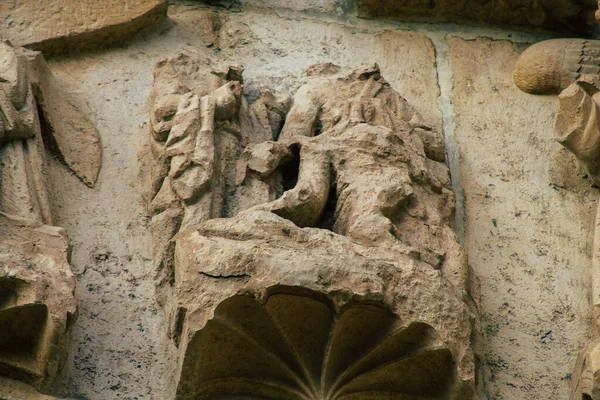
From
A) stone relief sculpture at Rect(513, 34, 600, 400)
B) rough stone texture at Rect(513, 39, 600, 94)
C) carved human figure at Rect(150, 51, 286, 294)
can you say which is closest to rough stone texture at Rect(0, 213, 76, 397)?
carved human figure at Rect(150, 51, 286, 294)

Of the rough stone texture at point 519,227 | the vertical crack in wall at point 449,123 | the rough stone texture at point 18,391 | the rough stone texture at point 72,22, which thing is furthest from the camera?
the rough stone texture at point 72,22

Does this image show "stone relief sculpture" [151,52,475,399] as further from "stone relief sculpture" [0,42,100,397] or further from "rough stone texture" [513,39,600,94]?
"rough stone texture" [513,39,600,94]

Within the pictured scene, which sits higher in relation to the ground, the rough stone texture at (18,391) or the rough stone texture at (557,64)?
the rough stone texture at (557,64)

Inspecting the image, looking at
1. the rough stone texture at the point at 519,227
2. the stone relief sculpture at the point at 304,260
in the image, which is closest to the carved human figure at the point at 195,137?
the stone relief sculpture at the point at 304,260

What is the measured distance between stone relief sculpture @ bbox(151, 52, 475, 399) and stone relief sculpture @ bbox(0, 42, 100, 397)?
11.1 inches

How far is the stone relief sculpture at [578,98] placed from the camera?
12.3ft

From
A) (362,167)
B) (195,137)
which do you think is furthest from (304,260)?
(195,137)

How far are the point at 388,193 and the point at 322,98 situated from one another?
0.61 meters

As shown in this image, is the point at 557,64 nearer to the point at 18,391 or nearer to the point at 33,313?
the point at 33,313

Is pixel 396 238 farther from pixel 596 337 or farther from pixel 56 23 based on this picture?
pixel 56 23

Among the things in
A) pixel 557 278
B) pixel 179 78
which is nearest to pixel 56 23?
pixel 179 78

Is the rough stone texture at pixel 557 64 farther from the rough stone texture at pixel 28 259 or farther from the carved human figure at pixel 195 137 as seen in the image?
the rough stone texture at pixel 28 259

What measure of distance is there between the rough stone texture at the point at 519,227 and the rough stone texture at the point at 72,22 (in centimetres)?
111

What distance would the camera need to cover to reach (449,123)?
4.55 metres
